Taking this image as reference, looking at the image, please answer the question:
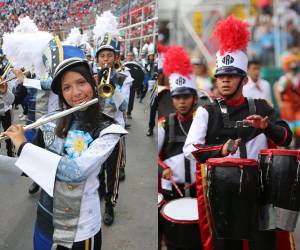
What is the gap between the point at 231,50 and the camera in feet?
5.22

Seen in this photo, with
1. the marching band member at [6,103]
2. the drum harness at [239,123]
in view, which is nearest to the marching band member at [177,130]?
the drum harness at [239,123]

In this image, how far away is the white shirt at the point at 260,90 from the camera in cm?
165

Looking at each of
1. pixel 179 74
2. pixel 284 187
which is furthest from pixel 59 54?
pixel 284 187

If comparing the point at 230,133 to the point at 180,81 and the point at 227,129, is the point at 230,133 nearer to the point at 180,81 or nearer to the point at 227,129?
the point at 227,129

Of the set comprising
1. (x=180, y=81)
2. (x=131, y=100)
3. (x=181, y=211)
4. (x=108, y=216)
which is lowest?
(x=108, y=216)

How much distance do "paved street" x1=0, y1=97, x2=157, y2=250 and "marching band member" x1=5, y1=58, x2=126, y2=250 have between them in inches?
30.1

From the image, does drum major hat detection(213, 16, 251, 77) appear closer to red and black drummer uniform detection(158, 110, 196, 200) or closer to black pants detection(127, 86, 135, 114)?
red and black drummer uniform detection(158, 110, 196, 200)

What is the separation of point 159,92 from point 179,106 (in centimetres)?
20

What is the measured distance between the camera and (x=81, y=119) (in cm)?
141

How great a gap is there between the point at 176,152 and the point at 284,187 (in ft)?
2.68

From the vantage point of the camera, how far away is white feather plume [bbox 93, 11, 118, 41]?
2.86m

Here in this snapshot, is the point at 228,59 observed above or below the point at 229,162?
above

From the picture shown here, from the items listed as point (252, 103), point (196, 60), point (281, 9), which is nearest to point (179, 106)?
point (196, 60)

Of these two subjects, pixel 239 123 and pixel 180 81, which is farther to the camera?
pixel 180 81
